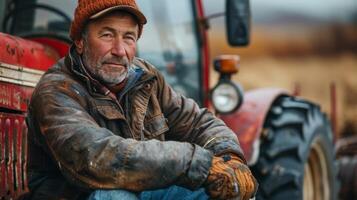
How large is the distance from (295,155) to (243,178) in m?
2.63

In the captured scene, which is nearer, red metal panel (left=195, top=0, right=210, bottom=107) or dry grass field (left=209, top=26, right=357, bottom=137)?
red metal panel (left=195, top=0, right=210, bottom=107)

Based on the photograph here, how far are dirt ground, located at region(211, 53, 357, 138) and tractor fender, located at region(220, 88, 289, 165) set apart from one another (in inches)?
480

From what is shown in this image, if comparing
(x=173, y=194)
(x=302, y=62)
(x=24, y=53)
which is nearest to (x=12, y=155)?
(x=24, y=53)

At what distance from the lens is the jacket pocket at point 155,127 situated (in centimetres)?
473

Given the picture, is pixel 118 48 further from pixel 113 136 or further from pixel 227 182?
pixel 227 182

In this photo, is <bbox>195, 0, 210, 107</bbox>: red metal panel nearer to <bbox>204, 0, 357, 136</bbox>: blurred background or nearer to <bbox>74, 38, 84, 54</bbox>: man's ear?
<bbox>74, 38, 84, 54</bbox>: man's ear

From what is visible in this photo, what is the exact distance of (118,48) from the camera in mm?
4547

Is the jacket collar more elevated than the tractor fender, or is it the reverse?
the jacket collar

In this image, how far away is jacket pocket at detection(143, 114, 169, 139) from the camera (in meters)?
4.73

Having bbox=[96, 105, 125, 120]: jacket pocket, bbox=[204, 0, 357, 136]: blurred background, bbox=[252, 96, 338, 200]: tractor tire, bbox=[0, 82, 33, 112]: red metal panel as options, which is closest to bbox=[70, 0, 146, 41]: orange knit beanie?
bbox=[96, 105, 125, 120]: jacket pocket

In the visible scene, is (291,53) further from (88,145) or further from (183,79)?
(88,145)

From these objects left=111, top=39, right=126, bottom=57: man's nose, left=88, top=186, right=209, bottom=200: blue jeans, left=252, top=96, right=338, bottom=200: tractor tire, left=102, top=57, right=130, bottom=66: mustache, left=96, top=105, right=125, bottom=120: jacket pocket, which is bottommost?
left=252, top=96, right=338, bottom=200: tractor tire

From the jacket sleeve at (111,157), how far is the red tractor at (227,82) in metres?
1.39

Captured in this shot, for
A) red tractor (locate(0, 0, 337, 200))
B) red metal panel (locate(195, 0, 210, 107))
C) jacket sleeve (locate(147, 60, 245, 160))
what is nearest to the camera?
jacket sleeve (locate(147, 60, 245, 160))
